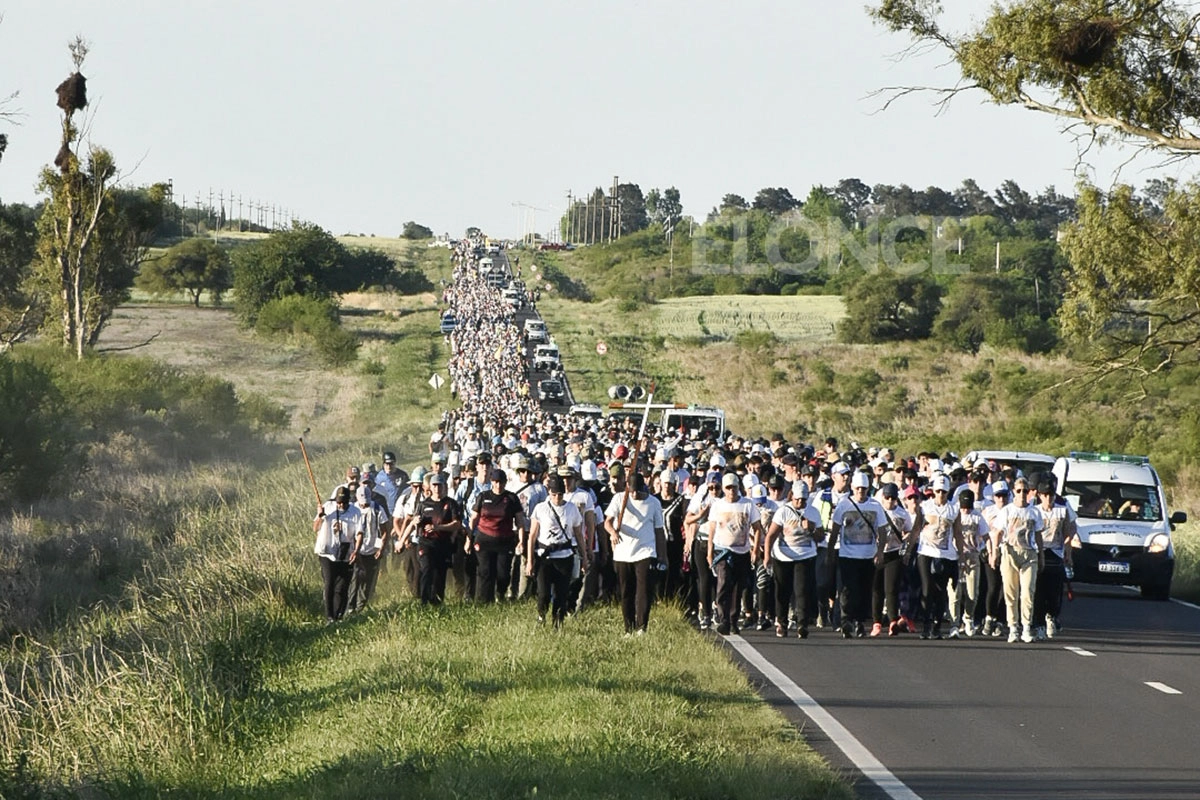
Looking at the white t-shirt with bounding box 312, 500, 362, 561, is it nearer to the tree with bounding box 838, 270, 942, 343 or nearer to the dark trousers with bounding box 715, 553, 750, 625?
the dark trousers with bounding box 715, 553, 750, 625

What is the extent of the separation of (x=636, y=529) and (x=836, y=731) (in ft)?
13.8

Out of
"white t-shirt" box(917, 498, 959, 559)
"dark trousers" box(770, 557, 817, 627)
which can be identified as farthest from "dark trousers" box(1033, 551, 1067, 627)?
"dark trousers" box(770, 557, 817, 627)

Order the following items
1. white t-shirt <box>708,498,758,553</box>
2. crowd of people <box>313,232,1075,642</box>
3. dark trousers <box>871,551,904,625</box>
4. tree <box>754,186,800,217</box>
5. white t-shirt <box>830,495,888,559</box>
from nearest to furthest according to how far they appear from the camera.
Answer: crowd of people <box>313,232,1075,642</box> < white t-shirt <box>708,498,758,553</box> < white t-shirt <box>830,495,888,559</box> < dark trousers <box>871,551,904,625</box> < tree <box>754,186,800,217</box>

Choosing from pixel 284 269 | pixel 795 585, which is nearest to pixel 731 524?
pixel 795 585

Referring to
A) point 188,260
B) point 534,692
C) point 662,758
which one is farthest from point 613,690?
point 188,260

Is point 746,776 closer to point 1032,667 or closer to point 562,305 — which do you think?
point 1032,667

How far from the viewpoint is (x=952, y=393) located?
246 feet

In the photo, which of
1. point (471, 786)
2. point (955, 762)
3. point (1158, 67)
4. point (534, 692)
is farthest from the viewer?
point (1158, 67)

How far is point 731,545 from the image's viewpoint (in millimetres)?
16609

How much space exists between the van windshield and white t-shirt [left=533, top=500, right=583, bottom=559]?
8.62 m

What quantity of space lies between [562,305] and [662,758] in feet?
356

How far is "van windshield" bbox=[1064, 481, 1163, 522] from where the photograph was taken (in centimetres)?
2178

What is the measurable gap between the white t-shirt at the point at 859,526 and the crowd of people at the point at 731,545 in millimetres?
14

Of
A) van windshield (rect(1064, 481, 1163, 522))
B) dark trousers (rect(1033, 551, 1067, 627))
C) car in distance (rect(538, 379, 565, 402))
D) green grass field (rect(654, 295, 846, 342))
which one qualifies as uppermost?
green grass field (rect(654, 295, 846, 342))
